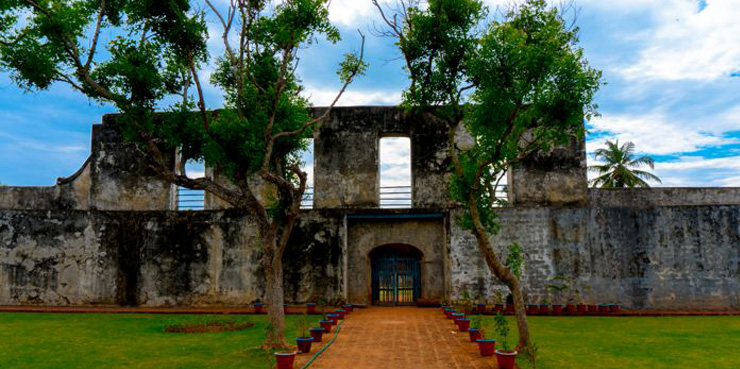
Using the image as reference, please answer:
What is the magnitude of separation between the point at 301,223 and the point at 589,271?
7.61 meters

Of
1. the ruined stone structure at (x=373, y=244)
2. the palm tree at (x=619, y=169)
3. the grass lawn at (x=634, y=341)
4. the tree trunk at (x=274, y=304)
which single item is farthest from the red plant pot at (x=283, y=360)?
the palm tree at (x=619, y=169)

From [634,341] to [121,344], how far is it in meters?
8.06

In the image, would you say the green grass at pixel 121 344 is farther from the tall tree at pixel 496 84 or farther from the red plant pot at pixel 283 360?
the tall tree at pixel 496 84

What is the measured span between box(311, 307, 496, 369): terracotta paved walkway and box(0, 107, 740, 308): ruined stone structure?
10.3ft

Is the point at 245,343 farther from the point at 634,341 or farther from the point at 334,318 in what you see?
the point at 634,341

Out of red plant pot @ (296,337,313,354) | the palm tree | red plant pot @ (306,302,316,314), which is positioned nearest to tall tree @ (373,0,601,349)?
red plant pot @ (296,337,313,354)

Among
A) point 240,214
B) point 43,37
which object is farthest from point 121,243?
point 43,37

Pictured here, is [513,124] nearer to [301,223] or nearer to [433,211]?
[433,211]

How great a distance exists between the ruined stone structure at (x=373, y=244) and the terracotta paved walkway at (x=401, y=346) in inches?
123

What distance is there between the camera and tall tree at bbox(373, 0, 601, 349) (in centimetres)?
759

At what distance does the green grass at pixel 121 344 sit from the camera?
7078 mm

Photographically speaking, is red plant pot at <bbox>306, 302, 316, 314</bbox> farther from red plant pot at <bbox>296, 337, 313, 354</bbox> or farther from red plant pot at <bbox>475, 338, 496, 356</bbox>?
red plant pot at <bbox>475, 338, 496, 356</bbox>

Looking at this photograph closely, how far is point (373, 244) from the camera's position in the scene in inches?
599

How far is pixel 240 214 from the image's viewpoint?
1502cm
